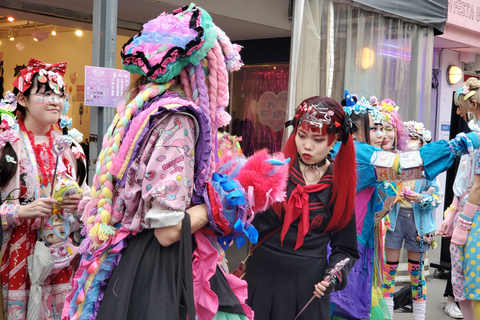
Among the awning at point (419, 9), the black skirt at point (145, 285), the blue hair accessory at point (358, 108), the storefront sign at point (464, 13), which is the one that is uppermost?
the storefront sign at point (464, 13)

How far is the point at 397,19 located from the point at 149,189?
6.24 meters

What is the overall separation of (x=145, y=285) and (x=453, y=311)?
5009mm

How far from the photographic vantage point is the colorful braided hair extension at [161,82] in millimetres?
2086

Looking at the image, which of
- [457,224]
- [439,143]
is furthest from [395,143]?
[439,143]

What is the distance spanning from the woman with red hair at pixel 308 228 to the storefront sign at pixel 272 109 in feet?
17.9

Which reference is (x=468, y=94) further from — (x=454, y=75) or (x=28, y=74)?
(x=454, y=75)

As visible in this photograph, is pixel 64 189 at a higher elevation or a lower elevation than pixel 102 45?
lower

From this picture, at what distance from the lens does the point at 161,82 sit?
2.15m

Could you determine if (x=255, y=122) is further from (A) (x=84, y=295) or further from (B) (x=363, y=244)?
(A) (x=84, y=295)

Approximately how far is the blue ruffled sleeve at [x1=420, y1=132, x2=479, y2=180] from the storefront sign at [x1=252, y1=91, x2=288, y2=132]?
5.51 m

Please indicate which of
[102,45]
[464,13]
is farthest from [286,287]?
[464,13]

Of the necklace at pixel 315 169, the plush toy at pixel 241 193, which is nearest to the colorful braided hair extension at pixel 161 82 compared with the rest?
the plush toy at pixel 241 193

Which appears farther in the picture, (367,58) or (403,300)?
(367,58)

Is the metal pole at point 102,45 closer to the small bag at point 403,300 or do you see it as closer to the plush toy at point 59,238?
the plush toy at point 59,238
